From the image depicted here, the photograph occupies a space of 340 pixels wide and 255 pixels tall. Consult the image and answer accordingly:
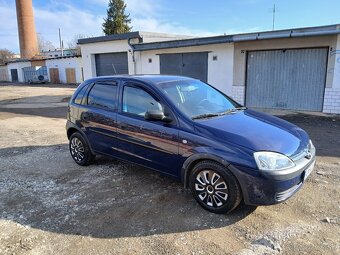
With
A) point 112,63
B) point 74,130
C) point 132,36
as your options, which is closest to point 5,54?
point 112,63

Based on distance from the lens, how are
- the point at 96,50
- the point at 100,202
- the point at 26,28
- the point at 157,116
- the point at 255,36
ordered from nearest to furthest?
the point at 157,116 < the point at 100,202 < the point at 255,36 < the point at 96,50 < the point at 26,28

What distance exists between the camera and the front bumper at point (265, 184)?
126 inches

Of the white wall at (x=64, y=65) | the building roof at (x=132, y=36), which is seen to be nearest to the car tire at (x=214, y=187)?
the building roof at (x=132, y=36)

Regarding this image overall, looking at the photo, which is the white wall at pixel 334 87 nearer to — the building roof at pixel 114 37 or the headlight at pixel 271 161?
the headlight at pixel 271 161

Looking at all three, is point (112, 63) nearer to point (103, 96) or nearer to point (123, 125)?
point (103, 96)

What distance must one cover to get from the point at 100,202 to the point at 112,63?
1499cm

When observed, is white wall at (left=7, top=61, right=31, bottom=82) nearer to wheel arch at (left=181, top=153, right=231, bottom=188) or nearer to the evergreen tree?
the evergreen tree

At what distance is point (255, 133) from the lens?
360cm

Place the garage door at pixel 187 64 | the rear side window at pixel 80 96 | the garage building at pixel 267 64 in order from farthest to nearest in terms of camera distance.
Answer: the garage door at pixel 187 64 < the garage building at pixel 267 64 < the rear side window at pixel 80 96

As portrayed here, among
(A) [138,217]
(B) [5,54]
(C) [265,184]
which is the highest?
(B) [5,54]

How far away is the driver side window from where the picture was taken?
4204 mm

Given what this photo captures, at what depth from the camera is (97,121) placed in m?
4.99

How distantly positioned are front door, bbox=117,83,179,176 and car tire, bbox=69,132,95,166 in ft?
3.41

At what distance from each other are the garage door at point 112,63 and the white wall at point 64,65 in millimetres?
13144
